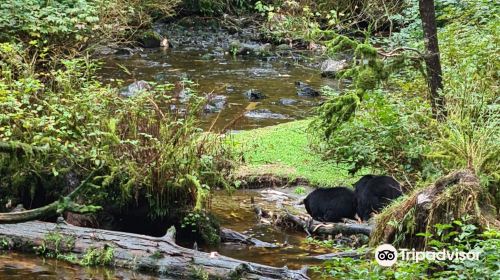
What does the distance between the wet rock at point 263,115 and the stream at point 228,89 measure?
69 mm

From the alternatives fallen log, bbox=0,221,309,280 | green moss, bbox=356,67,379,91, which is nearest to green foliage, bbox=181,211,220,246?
fallen log, bbox=0,221,309,280

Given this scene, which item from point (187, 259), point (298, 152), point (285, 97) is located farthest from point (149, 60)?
point (187, 259)

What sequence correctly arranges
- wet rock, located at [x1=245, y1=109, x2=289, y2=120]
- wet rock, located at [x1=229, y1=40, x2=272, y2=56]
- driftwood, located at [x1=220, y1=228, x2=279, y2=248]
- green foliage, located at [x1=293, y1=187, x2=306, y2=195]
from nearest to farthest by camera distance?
driftwood, located at [x1=220, y1=228, x2=279, y2=248]
green foliage, located at [x1=293, y1=187, x2=306, y2=195]
wet rock, located at [x1=245, y1=109, x2=289, y2=120]
wet rock, located at [x1=229, y1=40, x2=272, y2=56]

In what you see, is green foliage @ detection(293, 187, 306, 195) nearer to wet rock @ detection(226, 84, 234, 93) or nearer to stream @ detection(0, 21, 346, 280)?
stream @ detection(0, 21, 346, 280)

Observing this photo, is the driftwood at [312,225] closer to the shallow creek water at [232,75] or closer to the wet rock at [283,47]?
the shallow creek water at [232,75]

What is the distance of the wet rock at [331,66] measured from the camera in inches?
834

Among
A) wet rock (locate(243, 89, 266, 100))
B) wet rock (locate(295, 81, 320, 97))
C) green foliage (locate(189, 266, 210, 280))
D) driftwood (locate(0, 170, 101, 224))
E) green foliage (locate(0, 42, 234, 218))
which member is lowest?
green foliage (locate(189, 266, 210, 280))

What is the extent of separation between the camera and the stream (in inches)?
282

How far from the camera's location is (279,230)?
9000mm

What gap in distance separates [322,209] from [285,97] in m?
9.75

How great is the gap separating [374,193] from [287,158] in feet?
11.1

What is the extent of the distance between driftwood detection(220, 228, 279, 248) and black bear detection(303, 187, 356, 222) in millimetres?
1018

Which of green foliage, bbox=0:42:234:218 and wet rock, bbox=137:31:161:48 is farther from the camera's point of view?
wet rock, bbox=137:31:161:48

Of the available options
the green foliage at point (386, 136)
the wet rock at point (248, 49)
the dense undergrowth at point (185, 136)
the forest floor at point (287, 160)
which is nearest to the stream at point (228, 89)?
the wet rock at point (248, 49)
